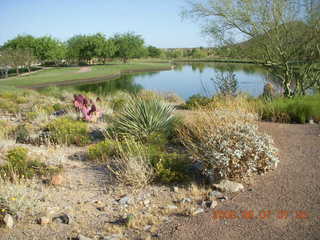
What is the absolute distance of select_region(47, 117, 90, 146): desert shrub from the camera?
858cm

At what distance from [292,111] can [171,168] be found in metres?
5.66

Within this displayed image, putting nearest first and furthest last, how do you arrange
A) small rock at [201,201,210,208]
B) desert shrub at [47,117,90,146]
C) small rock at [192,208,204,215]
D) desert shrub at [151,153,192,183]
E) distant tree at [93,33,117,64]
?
1. small rock at [192,208,204,215]
2. small rock at [201,201,210,208]
3. desert shrub at [151,153,192,183]
4. desert shrub at [47,117,90,146]
5. distant tree at [93,33,117,64]

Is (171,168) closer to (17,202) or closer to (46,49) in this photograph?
(17,202)

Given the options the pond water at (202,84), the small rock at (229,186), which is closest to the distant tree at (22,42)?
the pond water at (202,84)

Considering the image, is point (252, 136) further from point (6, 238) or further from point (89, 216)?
point (6, 238)

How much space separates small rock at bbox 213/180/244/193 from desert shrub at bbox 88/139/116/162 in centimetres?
283

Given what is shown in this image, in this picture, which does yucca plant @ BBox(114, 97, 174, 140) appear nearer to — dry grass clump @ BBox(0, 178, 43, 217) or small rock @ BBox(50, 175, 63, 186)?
small rock @ BBox(50, 175, 63, 186)

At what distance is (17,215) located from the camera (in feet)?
15.1

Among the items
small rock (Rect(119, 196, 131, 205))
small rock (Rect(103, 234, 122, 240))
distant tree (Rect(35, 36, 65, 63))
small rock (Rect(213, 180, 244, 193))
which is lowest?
small rock (Rect(103, 234, 122, 240))

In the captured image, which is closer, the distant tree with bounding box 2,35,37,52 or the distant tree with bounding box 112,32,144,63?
the distant tree with bounding box 2,35,37,52

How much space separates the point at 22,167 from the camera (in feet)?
20.7

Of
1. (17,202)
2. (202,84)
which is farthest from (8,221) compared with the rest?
(202,84)

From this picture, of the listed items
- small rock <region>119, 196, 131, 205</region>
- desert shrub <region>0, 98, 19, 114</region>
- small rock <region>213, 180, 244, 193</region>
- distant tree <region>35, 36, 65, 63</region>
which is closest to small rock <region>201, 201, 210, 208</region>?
small rock <region>213, 180, 244, 193</region>

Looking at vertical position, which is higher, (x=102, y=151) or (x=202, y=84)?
(x=202, y=84)
